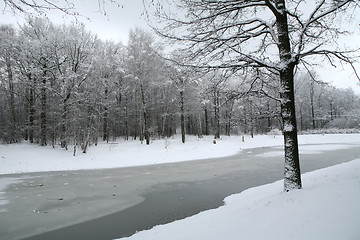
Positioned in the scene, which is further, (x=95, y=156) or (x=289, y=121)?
(x=95, y=156)

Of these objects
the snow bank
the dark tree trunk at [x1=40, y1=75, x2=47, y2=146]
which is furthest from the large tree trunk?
the dark tree trunk at [x1=40, y1=75, x2=47, y2=146]

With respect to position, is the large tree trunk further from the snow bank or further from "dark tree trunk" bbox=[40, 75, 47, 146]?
"dark tree trunk" bbox=[40, 75, 47, 146]

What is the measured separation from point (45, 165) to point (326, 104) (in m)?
72.4

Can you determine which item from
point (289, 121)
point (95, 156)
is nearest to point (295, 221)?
point (289, 121)

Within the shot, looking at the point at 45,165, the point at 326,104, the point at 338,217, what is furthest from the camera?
the point at 326,104

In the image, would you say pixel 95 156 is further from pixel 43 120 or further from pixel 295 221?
pixel 295 221

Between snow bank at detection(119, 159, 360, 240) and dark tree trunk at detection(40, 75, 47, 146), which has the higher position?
dark tree trunk at detection(40, 75, 47, 146)

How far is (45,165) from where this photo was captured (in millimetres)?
15930

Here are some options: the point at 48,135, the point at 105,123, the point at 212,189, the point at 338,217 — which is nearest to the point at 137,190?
the point at 212,189

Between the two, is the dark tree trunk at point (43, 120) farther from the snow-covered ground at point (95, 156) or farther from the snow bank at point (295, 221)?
A: the snow bank at point (295, 221)

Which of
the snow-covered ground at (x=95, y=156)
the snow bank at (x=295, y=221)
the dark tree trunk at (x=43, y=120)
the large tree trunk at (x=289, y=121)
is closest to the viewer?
the snow bank at (x=295, y=221)

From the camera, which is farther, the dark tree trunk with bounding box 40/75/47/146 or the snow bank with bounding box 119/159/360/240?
the dark tree trunk with bounding box 40/75/47/146

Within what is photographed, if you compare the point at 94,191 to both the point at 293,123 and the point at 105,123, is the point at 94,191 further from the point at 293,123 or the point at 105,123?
the point at 105,123

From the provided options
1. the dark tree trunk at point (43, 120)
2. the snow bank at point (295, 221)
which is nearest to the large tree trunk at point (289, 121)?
the snow bank at point (295, 221)
